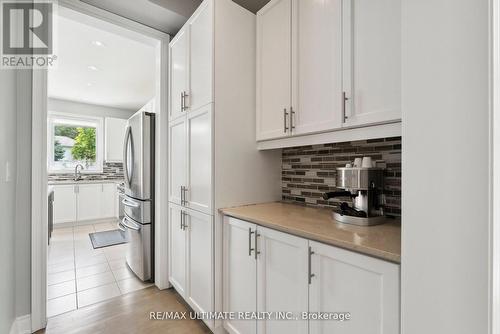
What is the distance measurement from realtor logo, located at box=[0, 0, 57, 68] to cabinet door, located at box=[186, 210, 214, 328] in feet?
5.32

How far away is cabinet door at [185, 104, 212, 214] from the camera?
1661mm

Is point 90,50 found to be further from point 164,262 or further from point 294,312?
point 294,312

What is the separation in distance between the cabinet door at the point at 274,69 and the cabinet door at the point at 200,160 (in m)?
0.42

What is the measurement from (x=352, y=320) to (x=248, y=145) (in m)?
1.27

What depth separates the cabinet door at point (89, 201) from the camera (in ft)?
15.6

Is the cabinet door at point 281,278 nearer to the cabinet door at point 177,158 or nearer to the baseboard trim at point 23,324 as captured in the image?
the cabinet door at point 177,158

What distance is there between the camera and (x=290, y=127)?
1.58 metres

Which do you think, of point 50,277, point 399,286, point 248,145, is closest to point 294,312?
point 399,286

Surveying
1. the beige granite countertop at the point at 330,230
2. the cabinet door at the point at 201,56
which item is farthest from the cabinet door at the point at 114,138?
the beige granite countertop at the point at 330,230

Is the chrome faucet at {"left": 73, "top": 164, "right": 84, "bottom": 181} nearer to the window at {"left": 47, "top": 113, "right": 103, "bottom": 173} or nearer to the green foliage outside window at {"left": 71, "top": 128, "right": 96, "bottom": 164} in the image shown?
the window at {"left": 47, "top": 113, "right": 103, "bottom": 173}
